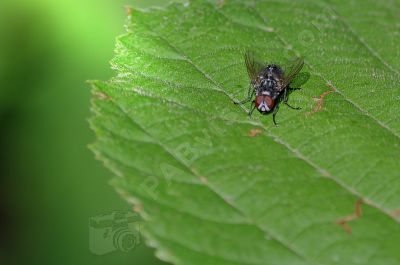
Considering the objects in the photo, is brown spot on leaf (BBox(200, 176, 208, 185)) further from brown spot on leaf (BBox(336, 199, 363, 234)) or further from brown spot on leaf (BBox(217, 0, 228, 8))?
brown spot on leaf (BBox(217, 0, 228, 8))

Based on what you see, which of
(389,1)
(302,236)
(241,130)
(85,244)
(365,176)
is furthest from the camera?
(85,244)

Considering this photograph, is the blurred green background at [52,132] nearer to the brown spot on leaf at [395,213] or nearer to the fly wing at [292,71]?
the fly wing at [292,71]

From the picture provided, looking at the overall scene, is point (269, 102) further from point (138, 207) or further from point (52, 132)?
point (52, 132)

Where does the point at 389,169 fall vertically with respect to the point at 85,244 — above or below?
above

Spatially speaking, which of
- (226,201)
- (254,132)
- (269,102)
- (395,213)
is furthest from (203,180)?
(395,213)

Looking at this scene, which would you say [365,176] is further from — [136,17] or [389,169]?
[136,17]

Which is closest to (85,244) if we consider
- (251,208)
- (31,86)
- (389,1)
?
(31,86)

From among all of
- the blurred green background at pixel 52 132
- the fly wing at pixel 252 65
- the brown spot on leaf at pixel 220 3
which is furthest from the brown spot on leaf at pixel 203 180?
the blurred green background at pixel 52 132

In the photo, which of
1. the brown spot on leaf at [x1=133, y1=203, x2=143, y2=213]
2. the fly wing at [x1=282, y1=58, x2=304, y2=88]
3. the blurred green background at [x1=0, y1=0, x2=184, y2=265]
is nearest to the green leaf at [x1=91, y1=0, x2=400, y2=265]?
the brown spot on leaf at [x1=133, y1=203, x2=143, y2=213]
